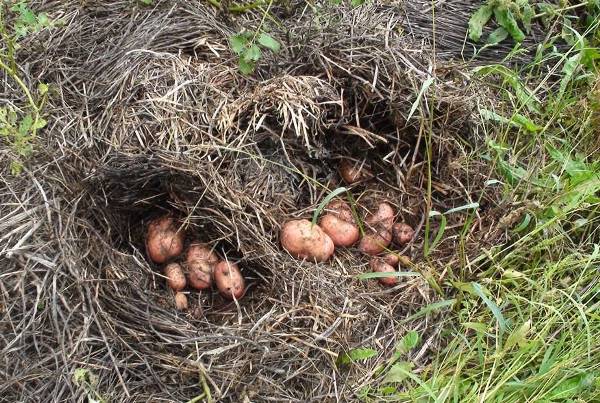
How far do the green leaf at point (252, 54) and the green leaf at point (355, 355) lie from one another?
114cm

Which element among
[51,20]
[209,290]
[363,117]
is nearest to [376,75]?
[363,117]

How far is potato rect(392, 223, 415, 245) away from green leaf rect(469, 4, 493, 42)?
3.37 ft

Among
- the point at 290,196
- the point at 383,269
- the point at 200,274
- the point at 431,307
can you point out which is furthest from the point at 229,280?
the point at 431,307

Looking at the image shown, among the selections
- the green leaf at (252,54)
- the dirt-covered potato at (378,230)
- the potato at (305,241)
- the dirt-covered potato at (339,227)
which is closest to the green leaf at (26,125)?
the green leaf at (252,54)

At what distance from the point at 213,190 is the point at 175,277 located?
33 cm

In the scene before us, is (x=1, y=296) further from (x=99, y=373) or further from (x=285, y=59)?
(x=285, y=59)

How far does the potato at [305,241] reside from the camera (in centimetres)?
254

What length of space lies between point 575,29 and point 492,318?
62.8 inches

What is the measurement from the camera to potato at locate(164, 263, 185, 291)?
2523mm

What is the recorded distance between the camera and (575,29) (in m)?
3.35

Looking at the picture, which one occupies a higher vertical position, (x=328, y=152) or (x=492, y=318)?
(x=328, y=152)

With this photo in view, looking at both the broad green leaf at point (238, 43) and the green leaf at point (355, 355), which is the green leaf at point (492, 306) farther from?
the broad green leaf at point (238, 43)

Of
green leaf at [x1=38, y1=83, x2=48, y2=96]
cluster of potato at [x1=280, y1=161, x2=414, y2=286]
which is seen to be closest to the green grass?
cluster of potato at [x1=280, y1=161, x2=414, y2=286]

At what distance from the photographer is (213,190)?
8.22 ft
